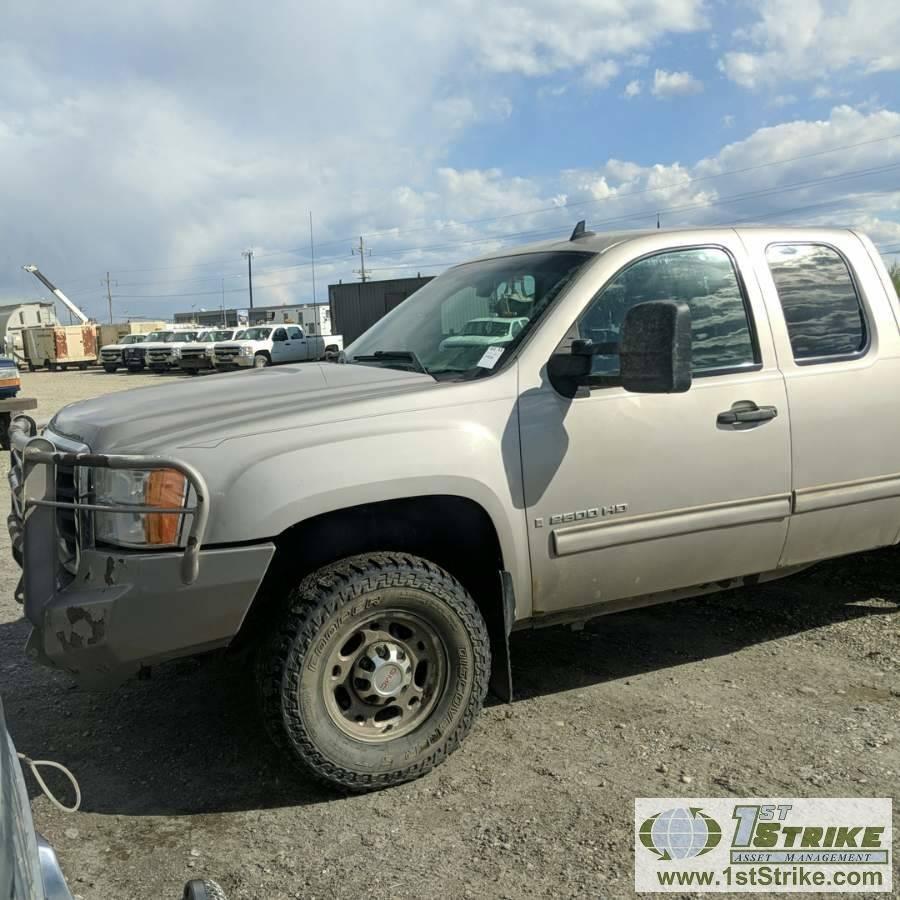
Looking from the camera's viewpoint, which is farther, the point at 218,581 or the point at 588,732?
the point at 588,732

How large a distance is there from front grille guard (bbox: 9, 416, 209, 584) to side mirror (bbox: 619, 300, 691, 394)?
1.49 m

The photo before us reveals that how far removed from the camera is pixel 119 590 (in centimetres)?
269

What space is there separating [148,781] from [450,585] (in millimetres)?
1347

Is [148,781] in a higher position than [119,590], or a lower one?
lower

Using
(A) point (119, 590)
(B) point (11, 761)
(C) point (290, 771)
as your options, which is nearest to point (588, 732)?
(C) point (290, 771)

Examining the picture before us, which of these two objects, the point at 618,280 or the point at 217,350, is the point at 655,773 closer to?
the point at 618,280

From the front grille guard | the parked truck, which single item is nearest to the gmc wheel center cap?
the front grille guard

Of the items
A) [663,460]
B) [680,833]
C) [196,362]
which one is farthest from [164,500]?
[196,362]

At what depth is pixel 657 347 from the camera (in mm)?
2982

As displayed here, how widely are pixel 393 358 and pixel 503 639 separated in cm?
129

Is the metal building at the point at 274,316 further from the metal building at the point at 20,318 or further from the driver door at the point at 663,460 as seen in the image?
the driver door at the point at 663,460

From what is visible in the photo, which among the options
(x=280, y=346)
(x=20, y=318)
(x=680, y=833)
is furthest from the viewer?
(x=20, y=318)

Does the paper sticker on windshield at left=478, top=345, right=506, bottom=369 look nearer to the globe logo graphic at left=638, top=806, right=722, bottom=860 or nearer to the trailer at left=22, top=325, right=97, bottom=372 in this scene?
the globe logo graphic at left=638, top=806, right=722, bottom=860

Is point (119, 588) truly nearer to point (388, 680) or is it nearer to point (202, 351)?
point (388, 680)
